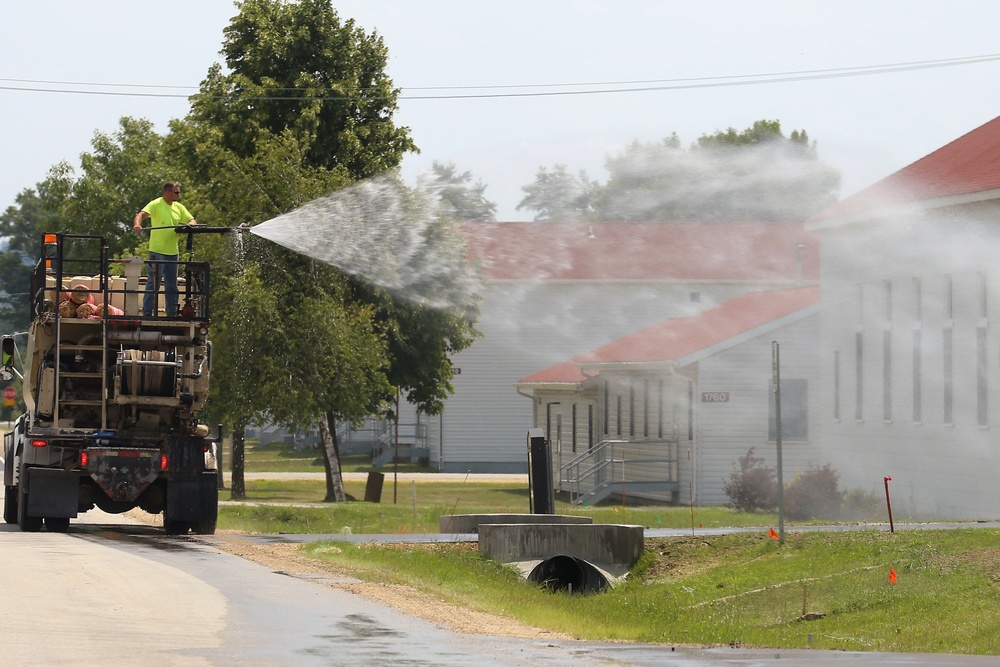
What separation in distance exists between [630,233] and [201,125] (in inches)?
559

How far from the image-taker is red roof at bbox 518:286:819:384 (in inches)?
1441

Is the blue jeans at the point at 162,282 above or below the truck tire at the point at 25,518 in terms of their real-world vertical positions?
above

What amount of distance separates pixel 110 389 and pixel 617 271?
1150 inches

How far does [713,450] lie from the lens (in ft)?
124

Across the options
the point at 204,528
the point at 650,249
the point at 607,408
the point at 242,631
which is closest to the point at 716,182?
the point at 650,249

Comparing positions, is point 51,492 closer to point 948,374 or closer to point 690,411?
point 948,374

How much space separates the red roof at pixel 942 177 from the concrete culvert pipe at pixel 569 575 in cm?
973

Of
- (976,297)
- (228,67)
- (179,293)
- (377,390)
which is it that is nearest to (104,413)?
(179,293)

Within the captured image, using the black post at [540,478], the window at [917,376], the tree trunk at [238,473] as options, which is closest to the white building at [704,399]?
the window at [917,376]

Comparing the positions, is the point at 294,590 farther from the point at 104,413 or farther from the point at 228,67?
the point at 228,67

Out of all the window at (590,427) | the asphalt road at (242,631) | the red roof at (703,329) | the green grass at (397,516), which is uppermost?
the red roof at (703,329)

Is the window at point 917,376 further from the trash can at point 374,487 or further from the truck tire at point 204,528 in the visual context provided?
the truck tire at point 204,528

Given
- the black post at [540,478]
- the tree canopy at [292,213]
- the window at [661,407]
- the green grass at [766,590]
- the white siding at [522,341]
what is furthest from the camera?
the white siding at [522,341]

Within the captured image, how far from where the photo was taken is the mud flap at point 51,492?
21047mm
